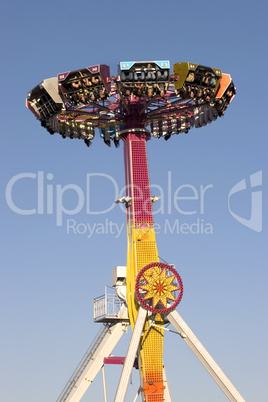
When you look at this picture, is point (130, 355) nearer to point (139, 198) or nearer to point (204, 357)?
point (204, 357)

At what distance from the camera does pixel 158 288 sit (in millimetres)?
47500

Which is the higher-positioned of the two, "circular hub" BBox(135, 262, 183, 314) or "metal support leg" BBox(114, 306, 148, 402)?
"circular hub" BBox(135, 262, 183, 314)

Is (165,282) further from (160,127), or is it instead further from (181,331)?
(160,127)

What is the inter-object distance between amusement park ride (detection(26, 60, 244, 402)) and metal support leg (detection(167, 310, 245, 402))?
0.21 feet

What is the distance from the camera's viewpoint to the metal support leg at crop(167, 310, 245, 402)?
46.8 m

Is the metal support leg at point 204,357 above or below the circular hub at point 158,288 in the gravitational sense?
below

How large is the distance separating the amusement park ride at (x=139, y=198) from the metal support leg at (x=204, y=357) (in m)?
0.06

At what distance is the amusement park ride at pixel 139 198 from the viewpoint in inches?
1850

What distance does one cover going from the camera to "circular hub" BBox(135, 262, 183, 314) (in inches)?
1857

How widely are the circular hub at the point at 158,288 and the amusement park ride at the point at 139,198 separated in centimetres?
7

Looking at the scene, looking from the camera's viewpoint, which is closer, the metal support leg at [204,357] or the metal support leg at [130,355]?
the metal support leg at [130,355]

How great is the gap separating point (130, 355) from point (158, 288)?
4844 mm

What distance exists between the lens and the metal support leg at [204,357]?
46781 millimetres

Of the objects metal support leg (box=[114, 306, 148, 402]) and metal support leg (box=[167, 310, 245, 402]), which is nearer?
metal support leg (box=[114, 306, 148, 402])
